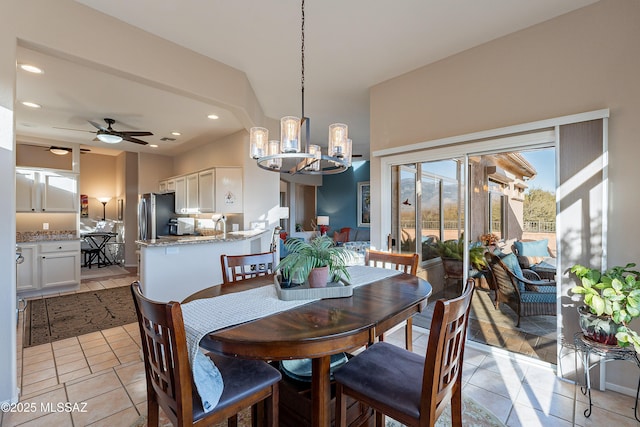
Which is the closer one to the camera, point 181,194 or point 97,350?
point 97,350

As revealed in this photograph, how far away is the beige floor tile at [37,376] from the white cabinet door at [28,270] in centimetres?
303

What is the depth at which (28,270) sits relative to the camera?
15.1 feet

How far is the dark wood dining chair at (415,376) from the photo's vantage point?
120 centimetres

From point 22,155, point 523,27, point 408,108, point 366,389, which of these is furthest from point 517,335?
point 22,155

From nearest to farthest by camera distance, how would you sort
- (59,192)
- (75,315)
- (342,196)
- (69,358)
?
(69,358) < (75,315) < (59,192) < (342,196)

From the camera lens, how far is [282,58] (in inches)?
120

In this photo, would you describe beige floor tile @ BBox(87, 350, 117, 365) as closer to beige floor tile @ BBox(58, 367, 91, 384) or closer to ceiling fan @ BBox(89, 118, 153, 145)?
beige floor tile @ BBox(58, 367, 91, 384)

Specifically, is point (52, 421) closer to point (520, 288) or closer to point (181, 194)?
point (520, 288)

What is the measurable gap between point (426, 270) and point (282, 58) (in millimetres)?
2864

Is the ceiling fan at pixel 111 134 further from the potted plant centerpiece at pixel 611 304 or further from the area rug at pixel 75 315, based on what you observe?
the potted plant centerpiece at pixel 611 304

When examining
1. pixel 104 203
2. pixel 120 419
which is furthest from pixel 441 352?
pixel 104 203

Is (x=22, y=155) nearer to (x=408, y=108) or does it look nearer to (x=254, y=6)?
(x=254, y=6)

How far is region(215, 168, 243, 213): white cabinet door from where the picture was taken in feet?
15.4

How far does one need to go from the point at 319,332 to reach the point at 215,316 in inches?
20.7
